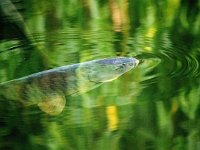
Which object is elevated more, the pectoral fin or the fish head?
the fish head

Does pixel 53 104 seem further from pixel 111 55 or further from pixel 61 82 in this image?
pixel 111 55

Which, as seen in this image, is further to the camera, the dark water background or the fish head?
the fish head

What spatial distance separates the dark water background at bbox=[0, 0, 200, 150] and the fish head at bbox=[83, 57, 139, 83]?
0.05 feet

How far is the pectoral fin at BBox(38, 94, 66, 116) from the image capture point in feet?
2.62

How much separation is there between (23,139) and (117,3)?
42cm

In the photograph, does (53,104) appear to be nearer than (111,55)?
Yes

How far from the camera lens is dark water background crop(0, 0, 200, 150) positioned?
0.75 meters

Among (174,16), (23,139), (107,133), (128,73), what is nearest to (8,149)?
(23,139)

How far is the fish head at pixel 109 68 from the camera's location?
2.86 feet

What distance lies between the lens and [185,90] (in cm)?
85

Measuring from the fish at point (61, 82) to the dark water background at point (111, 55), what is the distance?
14 millimetres

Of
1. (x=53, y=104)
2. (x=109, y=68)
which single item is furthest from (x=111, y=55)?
(x=53, y=104)

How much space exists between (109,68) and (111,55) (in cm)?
5

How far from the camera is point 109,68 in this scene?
0.88m
